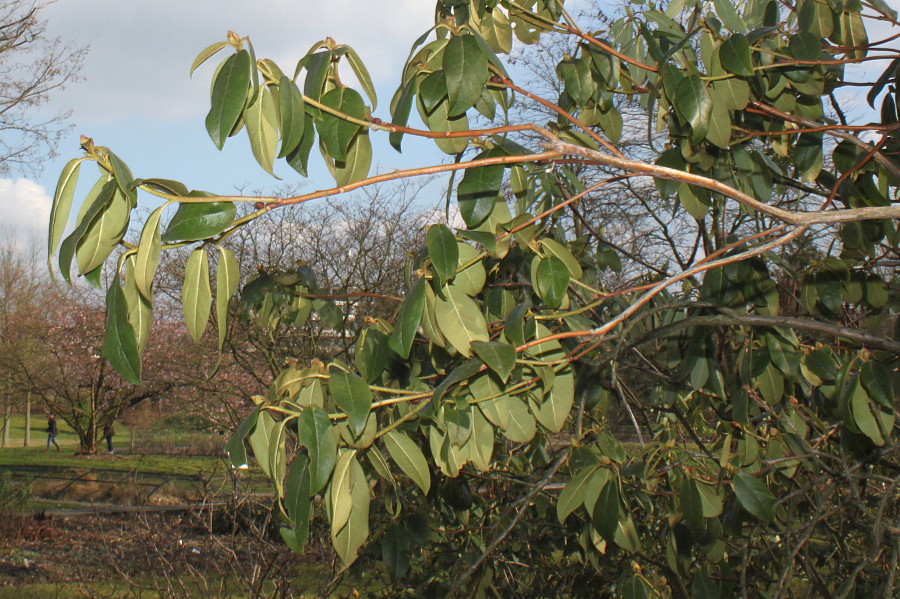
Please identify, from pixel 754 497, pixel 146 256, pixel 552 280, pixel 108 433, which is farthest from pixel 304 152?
pixel 108 433

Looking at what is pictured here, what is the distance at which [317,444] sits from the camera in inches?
33.4

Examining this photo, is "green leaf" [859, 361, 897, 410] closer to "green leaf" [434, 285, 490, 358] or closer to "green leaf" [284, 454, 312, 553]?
"green leaf" [434, 285, 490, 358]

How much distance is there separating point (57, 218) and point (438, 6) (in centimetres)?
108

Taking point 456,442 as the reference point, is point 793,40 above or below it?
above

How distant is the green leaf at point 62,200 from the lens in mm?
648

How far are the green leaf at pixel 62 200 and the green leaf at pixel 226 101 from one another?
133 mm

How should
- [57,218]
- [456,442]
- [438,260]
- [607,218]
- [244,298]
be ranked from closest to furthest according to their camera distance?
[57,218]
[438,260]
[456,442]
[244,298]
[607,218]

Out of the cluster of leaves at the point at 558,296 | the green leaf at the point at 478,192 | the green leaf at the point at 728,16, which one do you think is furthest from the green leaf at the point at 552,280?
the green leaf at the point at 728,16

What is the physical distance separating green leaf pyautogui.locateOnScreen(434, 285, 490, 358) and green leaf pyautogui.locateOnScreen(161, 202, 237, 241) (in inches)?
13.9

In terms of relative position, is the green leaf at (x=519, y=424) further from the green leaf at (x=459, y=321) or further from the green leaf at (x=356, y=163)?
the green leaf at (x=356, y=163)

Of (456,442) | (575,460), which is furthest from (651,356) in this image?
(456,442)

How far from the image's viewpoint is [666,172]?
75 centimetres

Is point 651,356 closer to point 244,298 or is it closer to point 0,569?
point 244,298

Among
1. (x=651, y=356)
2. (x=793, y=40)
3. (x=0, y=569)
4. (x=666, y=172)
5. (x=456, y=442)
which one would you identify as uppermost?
(x=793, y=40)
